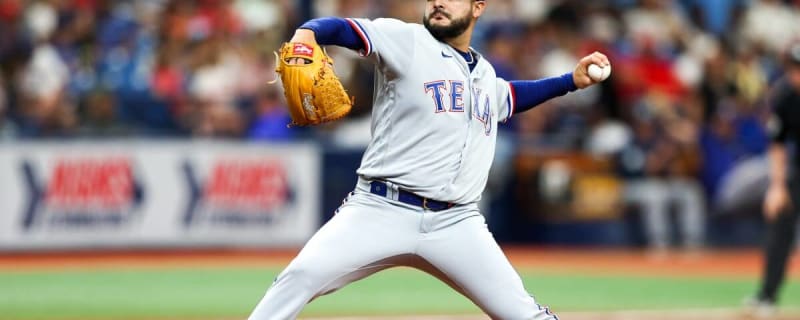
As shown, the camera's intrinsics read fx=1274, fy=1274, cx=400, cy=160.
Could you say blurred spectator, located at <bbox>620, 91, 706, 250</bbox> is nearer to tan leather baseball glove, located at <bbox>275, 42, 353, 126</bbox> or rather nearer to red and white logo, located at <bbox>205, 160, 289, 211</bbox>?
red and white logo, located at <bbox>205, 160, 289, 211</bbox>

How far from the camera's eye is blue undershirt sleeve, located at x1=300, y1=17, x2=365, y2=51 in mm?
4984

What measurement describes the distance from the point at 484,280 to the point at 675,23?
14.7 m

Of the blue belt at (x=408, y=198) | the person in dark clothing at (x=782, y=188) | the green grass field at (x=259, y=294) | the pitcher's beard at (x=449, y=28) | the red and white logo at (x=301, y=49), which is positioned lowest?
the green grass field at (x=259, y=294)

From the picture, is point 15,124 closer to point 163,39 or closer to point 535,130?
point 163,39

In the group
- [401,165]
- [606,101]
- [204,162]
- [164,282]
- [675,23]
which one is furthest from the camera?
[675,23]

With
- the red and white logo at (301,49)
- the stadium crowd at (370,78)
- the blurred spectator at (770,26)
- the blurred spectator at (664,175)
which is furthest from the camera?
the blurred spectator at (770,26)

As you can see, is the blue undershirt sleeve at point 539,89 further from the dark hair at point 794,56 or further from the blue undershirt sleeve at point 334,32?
the dark hair at point 794,56

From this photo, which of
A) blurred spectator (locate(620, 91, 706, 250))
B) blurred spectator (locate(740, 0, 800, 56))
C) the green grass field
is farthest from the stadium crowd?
the green grass field

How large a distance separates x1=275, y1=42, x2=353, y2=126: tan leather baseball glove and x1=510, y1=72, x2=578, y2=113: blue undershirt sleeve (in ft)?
3.60

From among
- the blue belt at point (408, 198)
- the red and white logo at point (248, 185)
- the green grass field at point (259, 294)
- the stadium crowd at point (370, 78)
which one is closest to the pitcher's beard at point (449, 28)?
the blue belt at point (408, 198)

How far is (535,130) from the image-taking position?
16.4 metres

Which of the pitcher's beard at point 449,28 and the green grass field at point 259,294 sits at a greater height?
the pitcher's beard at point 449,28

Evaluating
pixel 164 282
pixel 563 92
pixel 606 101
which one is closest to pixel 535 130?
pixel 606 101

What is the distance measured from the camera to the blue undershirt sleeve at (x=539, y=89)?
596cm
